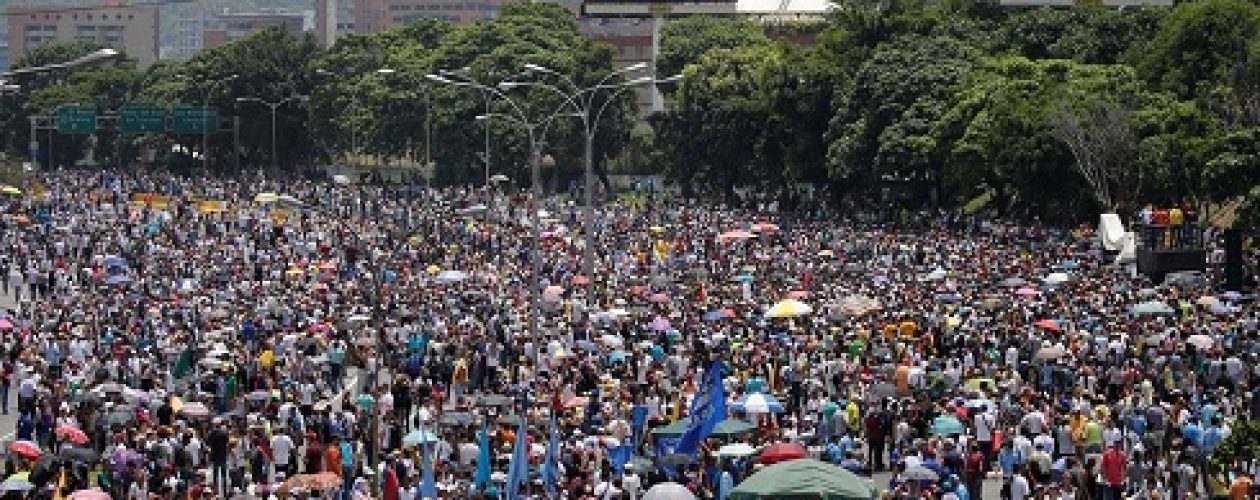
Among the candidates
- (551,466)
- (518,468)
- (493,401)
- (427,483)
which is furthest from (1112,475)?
(493,401)

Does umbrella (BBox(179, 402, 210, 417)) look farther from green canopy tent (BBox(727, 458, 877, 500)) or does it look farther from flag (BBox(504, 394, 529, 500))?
green canopy tent (BBox(727, 458, 877, 500))

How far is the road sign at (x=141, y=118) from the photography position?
137375 mm

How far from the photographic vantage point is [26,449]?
34.4 metres

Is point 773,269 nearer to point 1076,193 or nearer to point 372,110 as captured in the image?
point 1076,193

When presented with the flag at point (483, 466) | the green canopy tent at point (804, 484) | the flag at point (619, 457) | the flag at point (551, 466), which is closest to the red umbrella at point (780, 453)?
the flag at point (551, 466)

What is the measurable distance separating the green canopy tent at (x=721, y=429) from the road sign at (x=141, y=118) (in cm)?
10407

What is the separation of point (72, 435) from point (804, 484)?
1340 centimetres

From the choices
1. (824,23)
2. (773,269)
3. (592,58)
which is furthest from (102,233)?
(824,23)

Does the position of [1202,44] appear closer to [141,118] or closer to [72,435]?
[72,435]

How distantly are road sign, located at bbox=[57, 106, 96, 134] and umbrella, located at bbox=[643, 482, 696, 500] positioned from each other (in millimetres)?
112680

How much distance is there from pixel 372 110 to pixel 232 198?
3226 cm

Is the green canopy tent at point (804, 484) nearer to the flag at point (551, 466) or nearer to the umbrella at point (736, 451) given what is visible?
the flag at point (551, 466)

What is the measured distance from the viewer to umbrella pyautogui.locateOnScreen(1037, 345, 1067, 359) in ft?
140

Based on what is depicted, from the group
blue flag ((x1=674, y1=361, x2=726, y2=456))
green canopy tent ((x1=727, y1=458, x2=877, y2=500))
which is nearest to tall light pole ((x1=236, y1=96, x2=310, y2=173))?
blue flag ((x1=674, y1=361, x2=726, y2=456))
